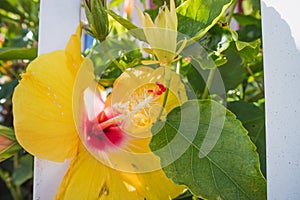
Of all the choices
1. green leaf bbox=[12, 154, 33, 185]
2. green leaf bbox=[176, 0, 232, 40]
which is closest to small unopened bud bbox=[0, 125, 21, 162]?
green leaf bbox=[176, 0, 232, 40]

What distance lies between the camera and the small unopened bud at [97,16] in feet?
1.86

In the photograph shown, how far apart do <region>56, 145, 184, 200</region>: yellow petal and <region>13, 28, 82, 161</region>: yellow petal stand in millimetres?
23

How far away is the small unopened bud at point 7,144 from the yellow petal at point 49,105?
2.5 inches

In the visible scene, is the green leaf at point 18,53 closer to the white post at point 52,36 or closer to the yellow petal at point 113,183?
the white post at point 52,36

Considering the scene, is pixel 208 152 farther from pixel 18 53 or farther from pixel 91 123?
pixel 18 53

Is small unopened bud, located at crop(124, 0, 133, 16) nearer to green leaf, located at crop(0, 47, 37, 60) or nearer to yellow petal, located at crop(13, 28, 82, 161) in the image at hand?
green leaf, located at crop(0, 47, 37, 60)

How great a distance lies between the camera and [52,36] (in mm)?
618

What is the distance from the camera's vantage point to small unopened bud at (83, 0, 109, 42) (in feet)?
1.86

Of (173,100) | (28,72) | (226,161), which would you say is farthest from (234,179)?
(28,72)

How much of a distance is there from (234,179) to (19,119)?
25 cm

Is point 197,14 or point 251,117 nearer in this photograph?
point 197,14

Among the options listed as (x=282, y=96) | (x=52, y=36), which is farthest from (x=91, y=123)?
(x=282, y=96)

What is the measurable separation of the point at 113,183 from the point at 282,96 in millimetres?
231

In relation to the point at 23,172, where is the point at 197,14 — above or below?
above
